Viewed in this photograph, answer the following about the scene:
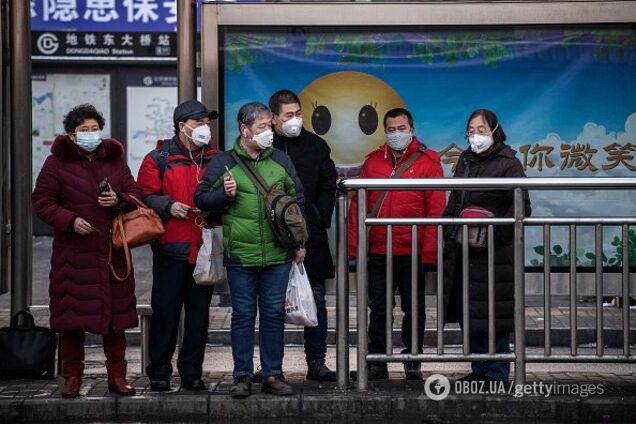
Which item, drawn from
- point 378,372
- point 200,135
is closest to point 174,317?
point 200,135

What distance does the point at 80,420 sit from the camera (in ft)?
23.8

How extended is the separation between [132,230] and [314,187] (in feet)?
4.08

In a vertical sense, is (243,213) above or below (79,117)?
below

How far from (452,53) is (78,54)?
1205 centimetres

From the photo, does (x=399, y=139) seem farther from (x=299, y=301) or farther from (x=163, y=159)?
(x=163, y=159)

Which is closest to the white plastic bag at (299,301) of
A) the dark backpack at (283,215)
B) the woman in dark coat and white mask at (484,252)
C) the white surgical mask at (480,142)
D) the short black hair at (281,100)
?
the dark backpack at (283,215)

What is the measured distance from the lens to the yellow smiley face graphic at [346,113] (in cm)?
916

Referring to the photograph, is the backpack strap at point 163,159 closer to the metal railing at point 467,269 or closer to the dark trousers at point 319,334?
the metal railing at point 467,269

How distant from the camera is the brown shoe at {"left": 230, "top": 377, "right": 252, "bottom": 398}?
23.8 ft

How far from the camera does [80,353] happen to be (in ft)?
24.5

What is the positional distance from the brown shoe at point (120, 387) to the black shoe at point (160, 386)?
124mm

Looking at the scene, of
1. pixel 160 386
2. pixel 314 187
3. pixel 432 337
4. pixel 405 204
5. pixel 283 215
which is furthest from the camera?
pixel 432 337

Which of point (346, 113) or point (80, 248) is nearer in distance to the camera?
point (80, 248)

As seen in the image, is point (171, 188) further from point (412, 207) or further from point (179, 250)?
point (412, 207)
